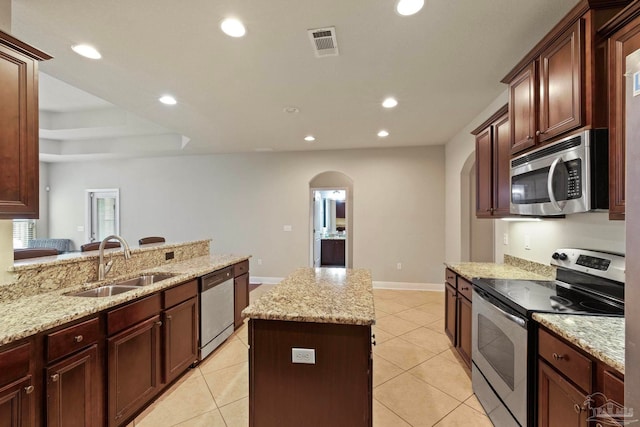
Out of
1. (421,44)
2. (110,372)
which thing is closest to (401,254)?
(421,44)

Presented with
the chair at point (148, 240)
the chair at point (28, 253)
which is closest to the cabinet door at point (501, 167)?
the chair at point (28, 253)

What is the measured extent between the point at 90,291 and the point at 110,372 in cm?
69

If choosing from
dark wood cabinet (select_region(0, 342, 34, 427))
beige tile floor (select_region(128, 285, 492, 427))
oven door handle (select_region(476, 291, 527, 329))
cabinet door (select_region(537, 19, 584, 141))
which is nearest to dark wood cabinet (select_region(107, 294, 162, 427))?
beige tile floor (select_region(128, 285, 492, 427))

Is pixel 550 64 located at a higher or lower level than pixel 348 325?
higher

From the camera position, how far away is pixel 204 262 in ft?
10.6

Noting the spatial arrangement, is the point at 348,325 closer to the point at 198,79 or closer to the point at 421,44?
the point at 421,44

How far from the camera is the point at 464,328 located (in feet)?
8.48

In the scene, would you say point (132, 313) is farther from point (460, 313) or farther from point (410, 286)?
point (410, 286)

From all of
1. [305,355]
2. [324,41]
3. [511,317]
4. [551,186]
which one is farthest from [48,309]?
[551,186]

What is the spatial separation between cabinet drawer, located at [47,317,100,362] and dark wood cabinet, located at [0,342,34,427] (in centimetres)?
8

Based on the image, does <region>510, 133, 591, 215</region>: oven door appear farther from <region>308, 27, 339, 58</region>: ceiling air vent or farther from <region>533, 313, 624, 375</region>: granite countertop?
<region>308, 27, 339, 58</region>: ceiling air vent

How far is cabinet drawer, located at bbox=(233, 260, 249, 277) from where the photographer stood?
3361 millimetres

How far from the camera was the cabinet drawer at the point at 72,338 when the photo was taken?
4.64 feet

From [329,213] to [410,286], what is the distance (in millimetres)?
4440
